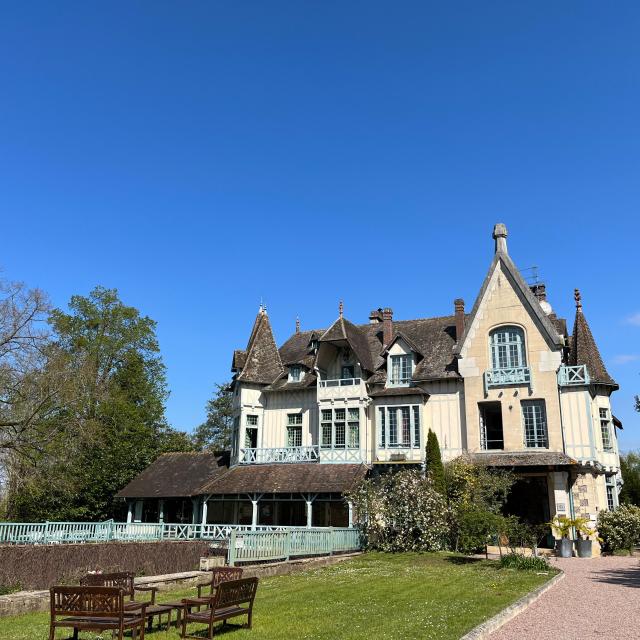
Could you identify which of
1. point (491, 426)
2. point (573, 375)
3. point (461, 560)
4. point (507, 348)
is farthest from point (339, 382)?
point (461, 560)

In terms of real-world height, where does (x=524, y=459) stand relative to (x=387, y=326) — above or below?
below

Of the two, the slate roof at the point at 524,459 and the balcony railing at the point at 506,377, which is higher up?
the balcony railing at the point at 506,377

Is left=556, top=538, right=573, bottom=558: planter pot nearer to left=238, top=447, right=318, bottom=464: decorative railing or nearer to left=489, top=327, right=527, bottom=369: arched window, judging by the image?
left=489, top=327, right=527, bottom=369: arched window

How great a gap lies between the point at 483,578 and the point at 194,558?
29.4 ft

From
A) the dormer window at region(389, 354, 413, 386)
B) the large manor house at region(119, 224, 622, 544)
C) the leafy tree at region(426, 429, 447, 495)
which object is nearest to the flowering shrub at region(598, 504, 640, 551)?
the large manor house at region(119, 224, 622, 544)

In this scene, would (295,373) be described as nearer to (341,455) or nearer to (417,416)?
(341,455)

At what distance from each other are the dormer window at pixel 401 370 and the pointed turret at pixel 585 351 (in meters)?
7.18

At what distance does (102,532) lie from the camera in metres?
25.0

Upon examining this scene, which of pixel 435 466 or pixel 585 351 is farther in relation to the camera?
pixel 585 351

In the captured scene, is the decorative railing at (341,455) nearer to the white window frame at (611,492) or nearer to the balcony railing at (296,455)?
the balcony railing at (296,455)

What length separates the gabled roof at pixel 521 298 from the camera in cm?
2684

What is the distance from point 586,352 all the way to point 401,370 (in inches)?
320

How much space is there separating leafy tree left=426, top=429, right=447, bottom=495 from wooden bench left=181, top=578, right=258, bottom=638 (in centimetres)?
1531

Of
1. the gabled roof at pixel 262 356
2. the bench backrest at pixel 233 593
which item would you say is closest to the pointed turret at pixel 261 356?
the gabled roof at pixel 262 356
